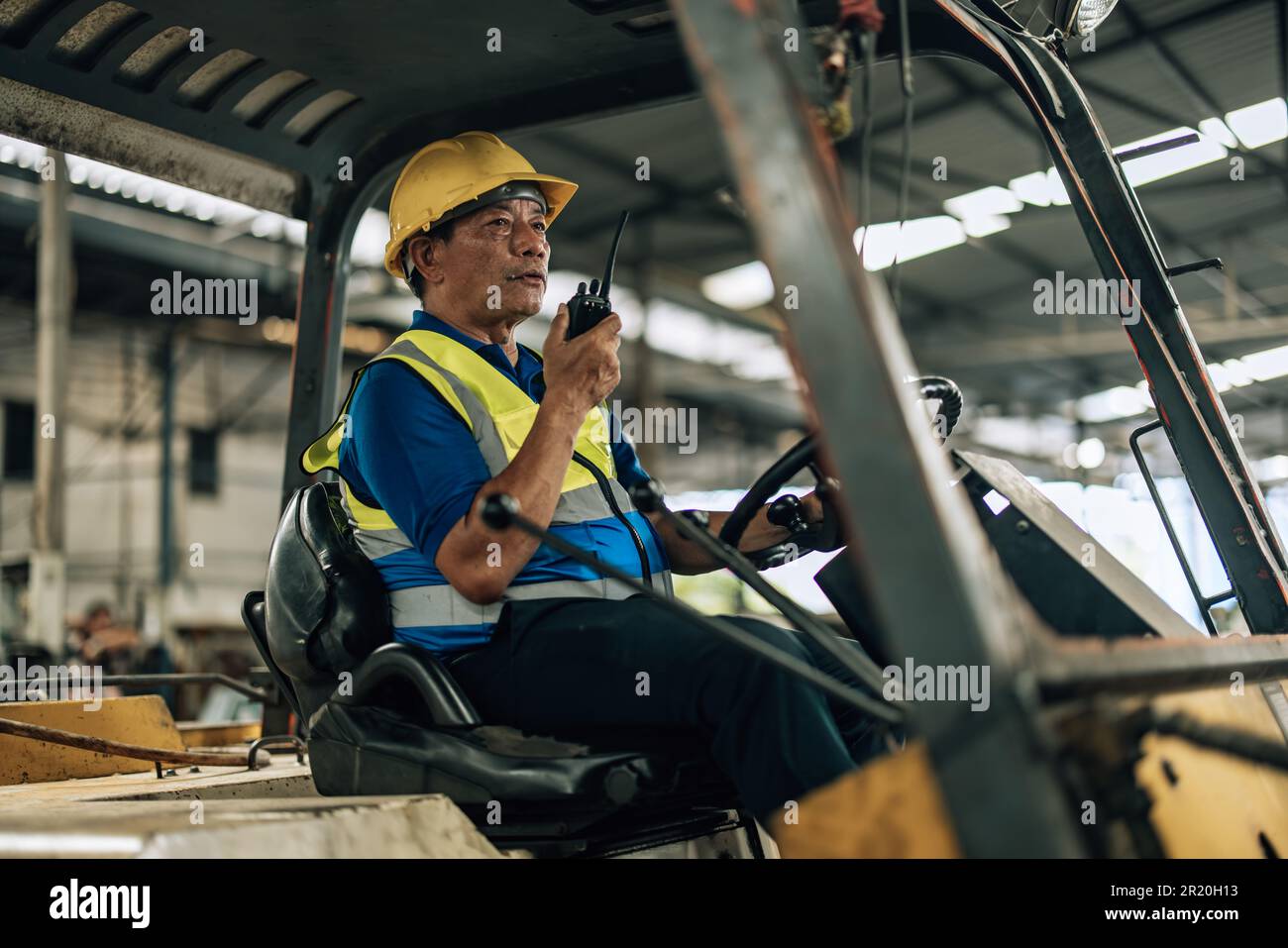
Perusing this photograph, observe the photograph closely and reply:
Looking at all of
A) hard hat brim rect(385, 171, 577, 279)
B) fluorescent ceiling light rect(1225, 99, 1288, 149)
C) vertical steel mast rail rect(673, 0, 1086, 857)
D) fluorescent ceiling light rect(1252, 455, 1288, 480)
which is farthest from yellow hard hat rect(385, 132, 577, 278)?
fluorescent ceiling light rect(1252, 455, 1288, 480)

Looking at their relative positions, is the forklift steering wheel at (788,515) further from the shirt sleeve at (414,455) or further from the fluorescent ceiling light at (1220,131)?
the fluorescent ceiling light at (1220,131)

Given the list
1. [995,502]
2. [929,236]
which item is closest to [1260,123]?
[929,236]

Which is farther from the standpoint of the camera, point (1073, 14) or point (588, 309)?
point (1073, 14)

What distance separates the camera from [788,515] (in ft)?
7.30

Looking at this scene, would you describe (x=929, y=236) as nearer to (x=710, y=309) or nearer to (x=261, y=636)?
(x=710, y=309)

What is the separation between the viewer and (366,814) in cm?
150

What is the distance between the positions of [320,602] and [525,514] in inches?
16.4

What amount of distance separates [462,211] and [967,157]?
34.7ft

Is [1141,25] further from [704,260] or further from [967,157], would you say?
[704,260]

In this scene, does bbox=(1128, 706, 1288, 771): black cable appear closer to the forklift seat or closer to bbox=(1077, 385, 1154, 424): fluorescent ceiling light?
the forklift seat

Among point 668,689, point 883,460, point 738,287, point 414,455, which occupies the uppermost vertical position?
point 738,287

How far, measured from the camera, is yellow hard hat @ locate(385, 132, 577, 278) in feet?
7.63

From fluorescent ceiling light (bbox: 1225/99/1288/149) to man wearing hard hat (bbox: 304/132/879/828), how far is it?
10966mm
